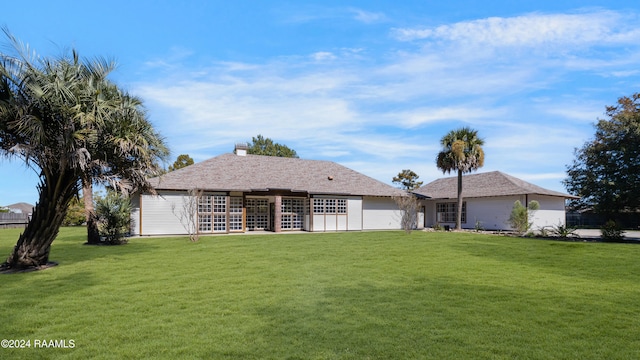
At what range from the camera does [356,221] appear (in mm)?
26656

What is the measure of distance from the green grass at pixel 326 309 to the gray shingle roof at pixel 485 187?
686 inches

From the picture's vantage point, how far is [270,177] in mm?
25500

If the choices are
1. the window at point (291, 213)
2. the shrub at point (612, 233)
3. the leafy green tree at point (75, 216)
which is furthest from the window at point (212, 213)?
the shrub at point (612, 233)

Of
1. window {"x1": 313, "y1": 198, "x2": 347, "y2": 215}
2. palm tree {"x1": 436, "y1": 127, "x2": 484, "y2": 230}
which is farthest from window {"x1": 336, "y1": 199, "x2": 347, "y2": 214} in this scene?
palm tree {"x1": 436, "y1": 127, "x2": 484, "y2": 230}

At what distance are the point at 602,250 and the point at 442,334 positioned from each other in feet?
41.5

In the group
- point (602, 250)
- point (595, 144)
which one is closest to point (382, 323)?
point (602, 250)

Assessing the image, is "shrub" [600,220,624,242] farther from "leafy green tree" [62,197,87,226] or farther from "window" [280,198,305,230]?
"leafy green tree" [62,197,87,226]

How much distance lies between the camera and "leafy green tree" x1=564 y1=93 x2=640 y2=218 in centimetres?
2895

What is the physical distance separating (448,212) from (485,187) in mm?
3688

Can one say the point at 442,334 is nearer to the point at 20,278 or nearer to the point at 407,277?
the point at 407,277

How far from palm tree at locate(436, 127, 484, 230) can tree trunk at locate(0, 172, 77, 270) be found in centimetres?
2250

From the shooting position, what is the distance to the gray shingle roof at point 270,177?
22484 millimetres

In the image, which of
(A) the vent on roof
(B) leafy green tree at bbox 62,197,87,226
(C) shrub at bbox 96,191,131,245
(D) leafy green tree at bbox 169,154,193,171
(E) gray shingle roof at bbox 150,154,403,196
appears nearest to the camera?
(C) shrub at bbox 96,191,131,245

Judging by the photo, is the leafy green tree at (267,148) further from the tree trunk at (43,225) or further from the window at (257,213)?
the tree trunk at (43,225)
